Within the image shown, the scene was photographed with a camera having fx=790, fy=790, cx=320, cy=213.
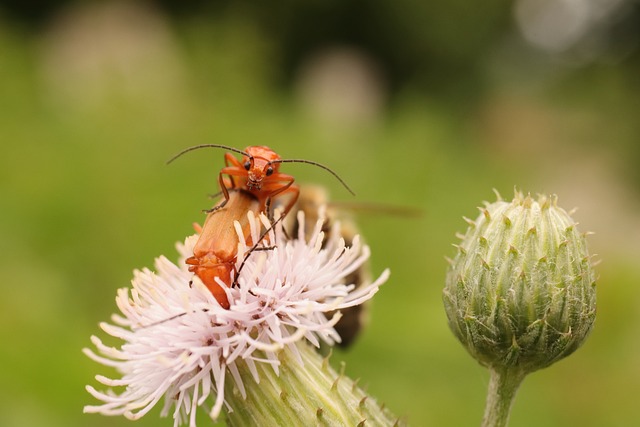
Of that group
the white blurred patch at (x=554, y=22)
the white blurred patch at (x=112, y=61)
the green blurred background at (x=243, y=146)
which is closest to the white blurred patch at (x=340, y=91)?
the green blurred background at (x=243, y=146)

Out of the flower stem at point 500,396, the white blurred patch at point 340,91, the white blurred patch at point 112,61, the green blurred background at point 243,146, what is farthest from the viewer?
the white blurred patch at point 340,91

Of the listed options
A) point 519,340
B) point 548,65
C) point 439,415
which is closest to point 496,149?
point 548,65

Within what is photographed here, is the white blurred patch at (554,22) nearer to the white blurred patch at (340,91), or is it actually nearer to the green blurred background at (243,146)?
the green blurred background at (243,146)

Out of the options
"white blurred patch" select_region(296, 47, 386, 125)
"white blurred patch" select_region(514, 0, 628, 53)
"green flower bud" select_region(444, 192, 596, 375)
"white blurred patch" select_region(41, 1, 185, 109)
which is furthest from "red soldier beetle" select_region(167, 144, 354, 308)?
"white blurred patch" select_region(514, 0, 628, 53)

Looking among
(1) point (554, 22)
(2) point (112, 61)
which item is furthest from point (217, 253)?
(1) point (554, 22)

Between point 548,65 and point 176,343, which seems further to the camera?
point 548,65

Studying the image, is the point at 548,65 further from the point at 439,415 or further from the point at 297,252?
the point at 297,252
